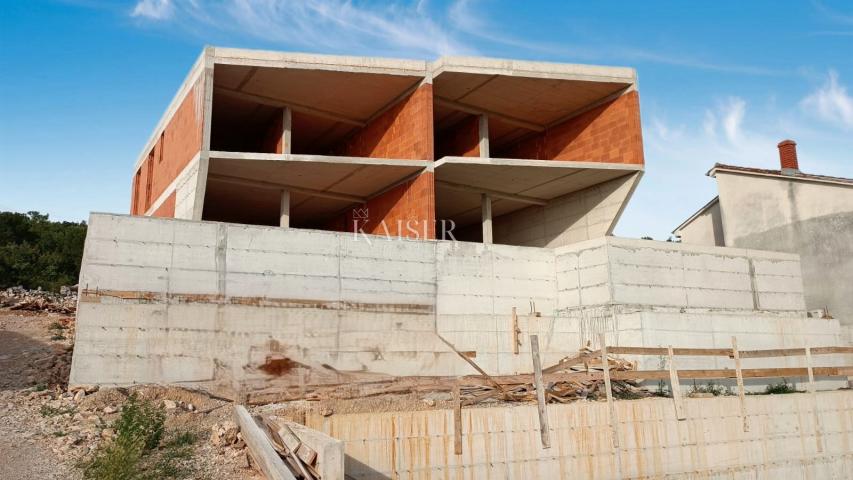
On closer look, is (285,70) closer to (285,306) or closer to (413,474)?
(285,306)

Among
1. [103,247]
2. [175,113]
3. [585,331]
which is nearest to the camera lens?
[103,247]

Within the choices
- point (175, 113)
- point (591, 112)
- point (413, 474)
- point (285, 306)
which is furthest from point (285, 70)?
point (413, 474)

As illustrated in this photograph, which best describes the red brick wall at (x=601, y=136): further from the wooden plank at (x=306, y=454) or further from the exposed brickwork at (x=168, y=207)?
the wooden plank at (x=306, y=454)

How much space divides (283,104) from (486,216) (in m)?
8.05

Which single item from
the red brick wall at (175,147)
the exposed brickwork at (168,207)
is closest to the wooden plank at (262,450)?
the red brick wall at (175,147)

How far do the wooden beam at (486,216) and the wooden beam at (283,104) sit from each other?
5.40 m

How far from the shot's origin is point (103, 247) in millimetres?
13992

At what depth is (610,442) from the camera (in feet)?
41.7

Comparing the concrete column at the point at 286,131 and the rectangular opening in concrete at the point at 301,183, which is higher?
the concrete column at the point at 286,131

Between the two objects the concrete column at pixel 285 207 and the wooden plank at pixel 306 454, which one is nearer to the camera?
the wooden plank at pixel 306 454

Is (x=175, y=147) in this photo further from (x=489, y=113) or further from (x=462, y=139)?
(x=489, y=113)

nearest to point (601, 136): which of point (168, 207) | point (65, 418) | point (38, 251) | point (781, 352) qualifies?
point (781, 352)

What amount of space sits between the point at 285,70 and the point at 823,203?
18.7m

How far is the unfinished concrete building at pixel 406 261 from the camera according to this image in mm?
13719
